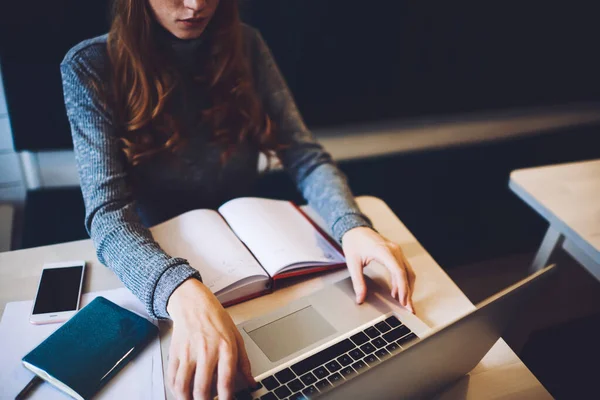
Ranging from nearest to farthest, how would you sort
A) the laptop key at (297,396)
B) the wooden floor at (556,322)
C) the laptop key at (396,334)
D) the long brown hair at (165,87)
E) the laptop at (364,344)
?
the laptop at (364,344), the laptop key at (297,396), the laptop key at (396,334), the long brown hair at (165,87), the wooden floor at (556,322)

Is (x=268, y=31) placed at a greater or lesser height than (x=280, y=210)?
greater

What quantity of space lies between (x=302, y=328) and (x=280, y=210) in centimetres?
30

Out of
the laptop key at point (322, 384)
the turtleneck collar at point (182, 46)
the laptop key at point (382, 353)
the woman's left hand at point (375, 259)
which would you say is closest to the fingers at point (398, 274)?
the woman's left hand at point (375, 259)

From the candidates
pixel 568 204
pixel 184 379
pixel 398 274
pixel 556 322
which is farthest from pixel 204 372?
pixel 556 322

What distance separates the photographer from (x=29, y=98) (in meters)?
1.22

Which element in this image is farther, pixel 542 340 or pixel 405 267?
pixel 542 340

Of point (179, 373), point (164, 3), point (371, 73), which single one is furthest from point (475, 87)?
point (179, 373)

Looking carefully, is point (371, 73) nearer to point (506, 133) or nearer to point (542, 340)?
point (506, 133)

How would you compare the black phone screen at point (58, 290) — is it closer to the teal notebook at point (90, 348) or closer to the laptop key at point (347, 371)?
the teal notebook at point (90, 348)

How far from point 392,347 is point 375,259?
0.54ft

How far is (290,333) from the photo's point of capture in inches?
27.9

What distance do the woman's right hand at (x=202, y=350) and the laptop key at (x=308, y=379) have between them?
0.07 meters

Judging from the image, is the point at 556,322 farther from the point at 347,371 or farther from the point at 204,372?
the point at 204,372

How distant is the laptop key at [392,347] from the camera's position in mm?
687
